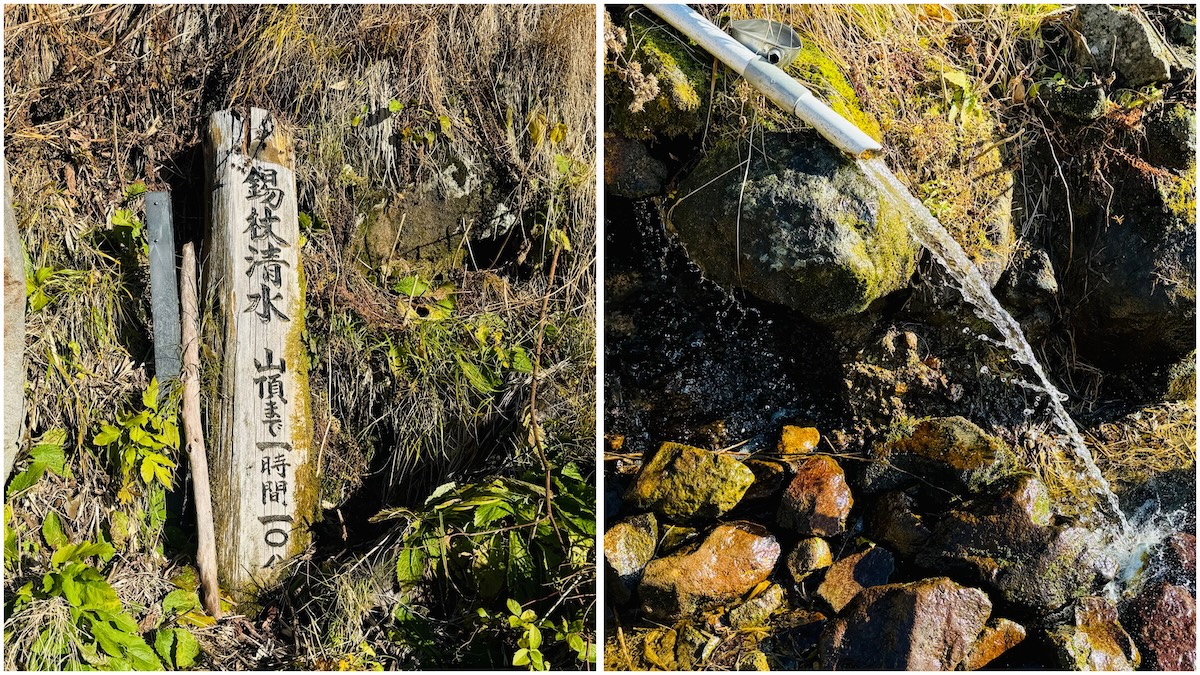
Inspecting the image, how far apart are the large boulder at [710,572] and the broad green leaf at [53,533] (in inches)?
77.6

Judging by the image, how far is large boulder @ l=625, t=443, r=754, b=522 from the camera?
273 cm

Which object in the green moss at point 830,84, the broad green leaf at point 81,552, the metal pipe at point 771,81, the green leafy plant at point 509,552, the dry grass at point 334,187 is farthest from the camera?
the dry grass at point 334,187

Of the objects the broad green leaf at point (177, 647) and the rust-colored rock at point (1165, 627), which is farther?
the broad green leaf at point (177, 647)

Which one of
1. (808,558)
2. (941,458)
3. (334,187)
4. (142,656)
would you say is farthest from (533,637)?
(334,187)

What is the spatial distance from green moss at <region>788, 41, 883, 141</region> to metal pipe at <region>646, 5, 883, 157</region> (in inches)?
10.0

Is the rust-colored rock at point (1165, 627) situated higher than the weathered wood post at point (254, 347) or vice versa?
the weathered wood post at point (254, 347)

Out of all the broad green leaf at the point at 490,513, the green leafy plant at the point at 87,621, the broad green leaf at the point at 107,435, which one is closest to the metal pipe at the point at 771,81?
the broad green leaf at the point at 490,513

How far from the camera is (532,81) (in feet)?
9.91

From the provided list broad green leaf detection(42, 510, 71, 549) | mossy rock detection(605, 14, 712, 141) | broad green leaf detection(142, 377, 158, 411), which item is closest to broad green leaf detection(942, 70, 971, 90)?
mossy rock detection(605, 14, 712, 141)

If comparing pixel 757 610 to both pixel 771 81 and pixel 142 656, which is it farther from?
pixel 142 656

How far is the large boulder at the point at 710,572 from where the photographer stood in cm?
256

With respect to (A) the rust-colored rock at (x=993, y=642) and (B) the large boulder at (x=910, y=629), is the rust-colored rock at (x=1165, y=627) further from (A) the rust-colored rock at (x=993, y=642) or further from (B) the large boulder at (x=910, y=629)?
(B) the large boulder at (x=910, y=629)

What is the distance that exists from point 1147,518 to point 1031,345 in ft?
2.27

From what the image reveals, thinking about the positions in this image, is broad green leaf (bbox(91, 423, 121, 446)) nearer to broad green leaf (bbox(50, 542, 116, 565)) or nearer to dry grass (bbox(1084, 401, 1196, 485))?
broad green leaf (bbox(50, 542, 116, 565))
